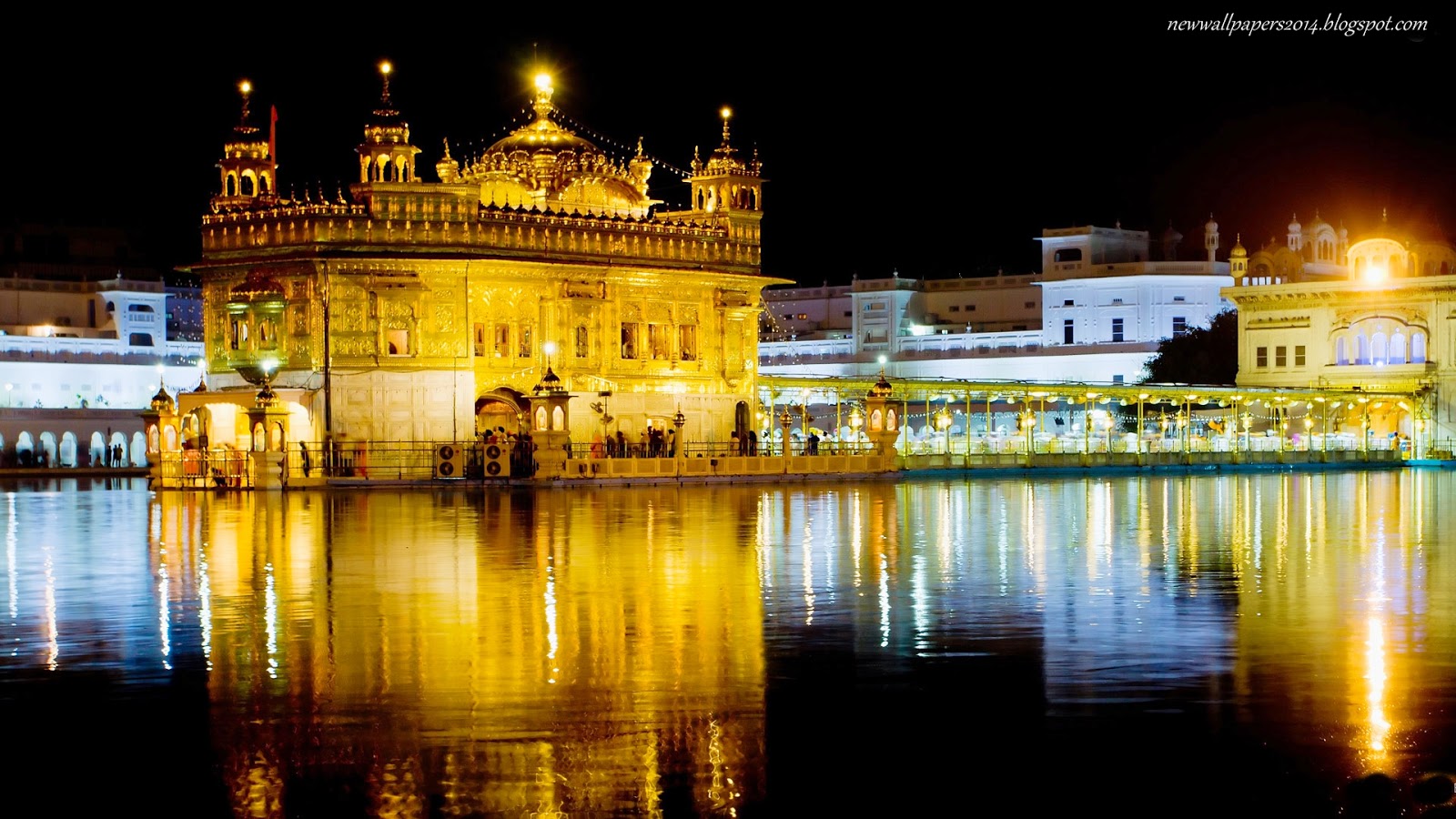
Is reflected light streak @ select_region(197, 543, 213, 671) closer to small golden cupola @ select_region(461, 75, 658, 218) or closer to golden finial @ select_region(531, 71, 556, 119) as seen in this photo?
small golden cupola @ select_region(461, 75, 658, 218)

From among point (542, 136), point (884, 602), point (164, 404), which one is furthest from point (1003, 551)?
point (542, 136)

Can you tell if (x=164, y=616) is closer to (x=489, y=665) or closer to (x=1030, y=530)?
(x=489, y=665)

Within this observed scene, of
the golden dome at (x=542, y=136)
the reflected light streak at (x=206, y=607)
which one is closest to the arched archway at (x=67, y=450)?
the golden dome at (x=542, y=136)

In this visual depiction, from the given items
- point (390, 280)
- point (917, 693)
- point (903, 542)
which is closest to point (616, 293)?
point (390, 280)

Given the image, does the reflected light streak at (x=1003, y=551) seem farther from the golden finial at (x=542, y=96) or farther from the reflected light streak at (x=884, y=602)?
the golden finial at (x=542, y=96)

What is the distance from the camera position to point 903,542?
2370 centimetres

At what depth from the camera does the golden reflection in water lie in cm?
971

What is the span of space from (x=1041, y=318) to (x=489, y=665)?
83.2m

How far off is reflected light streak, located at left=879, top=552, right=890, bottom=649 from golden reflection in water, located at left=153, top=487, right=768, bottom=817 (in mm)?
931

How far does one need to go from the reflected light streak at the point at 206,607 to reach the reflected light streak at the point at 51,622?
966 mm

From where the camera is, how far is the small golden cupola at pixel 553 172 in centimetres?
5025

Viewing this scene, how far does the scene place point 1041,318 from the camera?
310ft

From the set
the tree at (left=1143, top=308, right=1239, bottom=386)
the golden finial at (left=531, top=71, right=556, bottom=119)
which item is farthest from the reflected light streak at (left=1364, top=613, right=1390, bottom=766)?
the tree at (left=1143, top=308, right=1239, bottom=386)

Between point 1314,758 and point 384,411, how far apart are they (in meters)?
36.5
